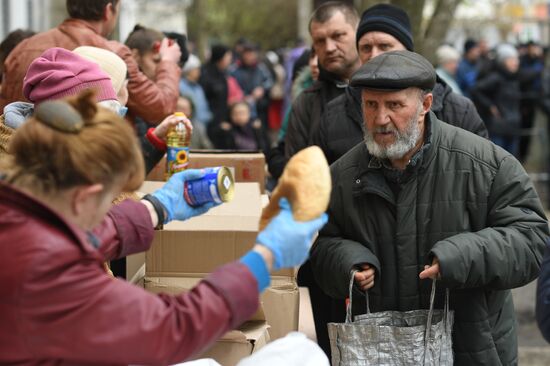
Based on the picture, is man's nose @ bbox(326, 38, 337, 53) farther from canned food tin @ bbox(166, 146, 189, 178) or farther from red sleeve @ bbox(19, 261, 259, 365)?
red sleeve @ bbox(19, 261, 259, 365)

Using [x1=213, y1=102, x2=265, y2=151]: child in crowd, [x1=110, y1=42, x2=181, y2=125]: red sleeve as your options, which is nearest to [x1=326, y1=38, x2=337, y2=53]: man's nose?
[x1=110, y1=42, x2=181, y2=125]: red sleeve

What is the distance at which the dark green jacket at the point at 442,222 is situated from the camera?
3.68 meters

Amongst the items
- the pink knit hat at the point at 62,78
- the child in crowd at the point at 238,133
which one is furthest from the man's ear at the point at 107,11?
the child in crowd at the point at 238,133

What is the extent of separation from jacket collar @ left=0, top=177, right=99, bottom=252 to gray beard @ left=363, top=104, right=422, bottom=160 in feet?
5.43

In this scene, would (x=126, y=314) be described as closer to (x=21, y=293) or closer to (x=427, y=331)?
(x=21, y=293)

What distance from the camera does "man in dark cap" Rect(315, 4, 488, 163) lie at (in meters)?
4.72

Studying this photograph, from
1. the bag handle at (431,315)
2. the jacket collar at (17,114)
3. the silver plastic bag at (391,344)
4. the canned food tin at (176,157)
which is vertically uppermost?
the jacket collar at (17,114)

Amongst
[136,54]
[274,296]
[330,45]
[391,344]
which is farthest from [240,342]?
[136,54]

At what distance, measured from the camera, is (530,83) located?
14891 mm

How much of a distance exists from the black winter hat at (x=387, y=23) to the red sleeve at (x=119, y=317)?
9.41 feet

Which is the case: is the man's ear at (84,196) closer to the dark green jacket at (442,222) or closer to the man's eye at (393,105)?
the dark green jacket at (442,222)

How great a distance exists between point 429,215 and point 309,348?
100 cm

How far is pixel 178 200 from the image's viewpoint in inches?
128

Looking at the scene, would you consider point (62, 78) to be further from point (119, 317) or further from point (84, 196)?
point (119, 317)
